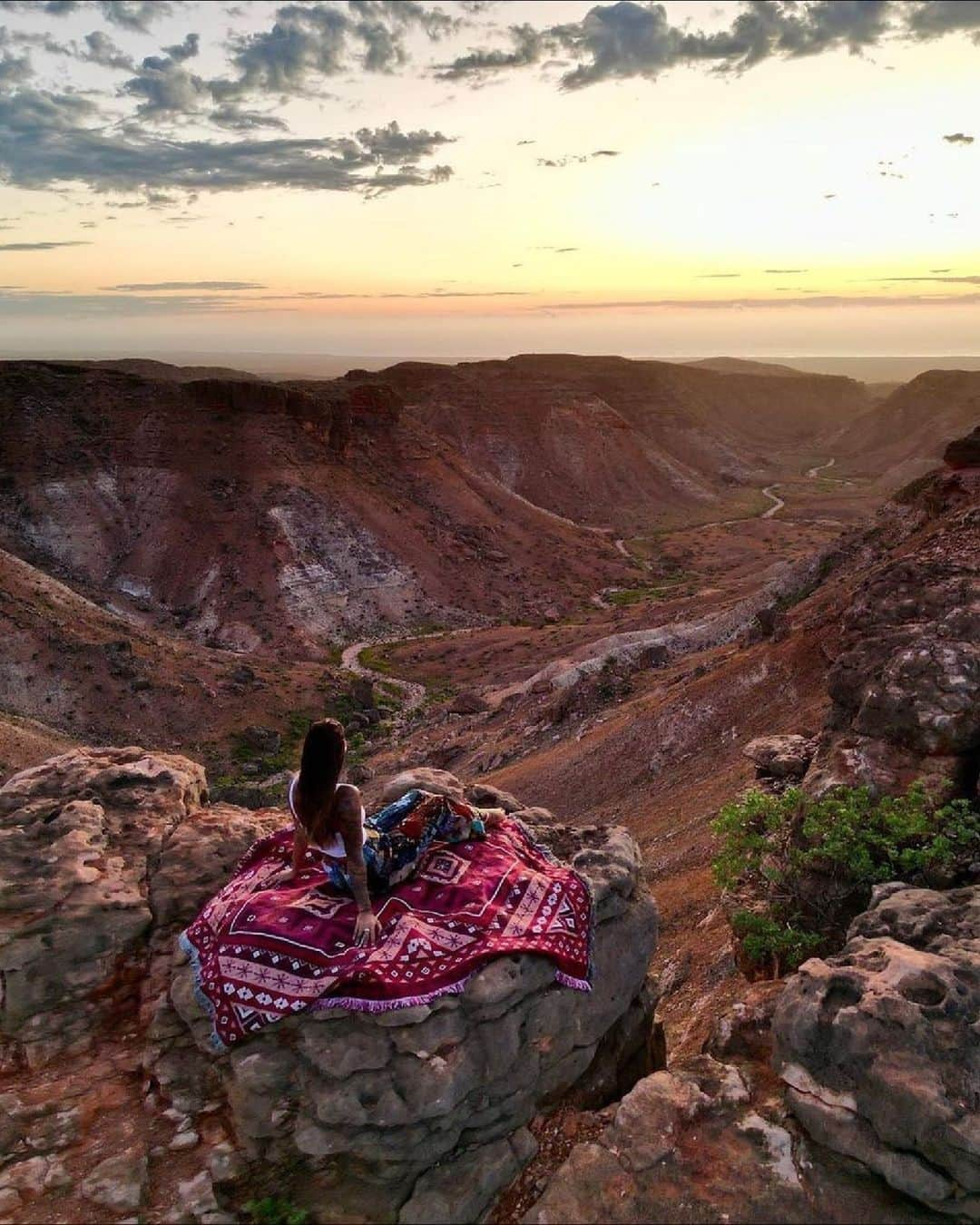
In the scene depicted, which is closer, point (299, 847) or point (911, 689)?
point (299, 847)

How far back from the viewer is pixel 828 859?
6973mm

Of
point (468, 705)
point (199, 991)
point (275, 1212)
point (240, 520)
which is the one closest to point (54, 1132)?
point (199, 991)

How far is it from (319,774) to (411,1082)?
181cm

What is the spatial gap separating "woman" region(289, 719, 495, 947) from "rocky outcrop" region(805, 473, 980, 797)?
407 centimetres

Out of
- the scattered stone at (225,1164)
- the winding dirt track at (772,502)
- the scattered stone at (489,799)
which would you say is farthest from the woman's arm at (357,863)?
the winding dirt track at (772,502)

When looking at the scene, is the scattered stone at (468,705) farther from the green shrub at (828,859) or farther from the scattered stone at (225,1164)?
the scattered stone at (225,1164)

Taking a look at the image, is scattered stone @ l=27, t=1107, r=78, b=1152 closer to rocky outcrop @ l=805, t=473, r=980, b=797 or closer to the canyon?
the canyon

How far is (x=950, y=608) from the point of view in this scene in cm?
870

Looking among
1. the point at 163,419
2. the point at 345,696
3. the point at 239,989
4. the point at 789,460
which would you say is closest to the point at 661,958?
the point at 239,989

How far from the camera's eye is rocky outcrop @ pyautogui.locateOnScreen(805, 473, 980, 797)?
7262 millimetres

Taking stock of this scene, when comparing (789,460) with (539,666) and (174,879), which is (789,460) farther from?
(174,879)

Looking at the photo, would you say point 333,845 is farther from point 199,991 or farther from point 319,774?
point 199,991

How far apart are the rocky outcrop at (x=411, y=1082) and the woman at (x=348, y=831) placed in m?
0.70

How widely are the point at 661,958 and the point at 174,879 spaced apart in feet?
18.8
